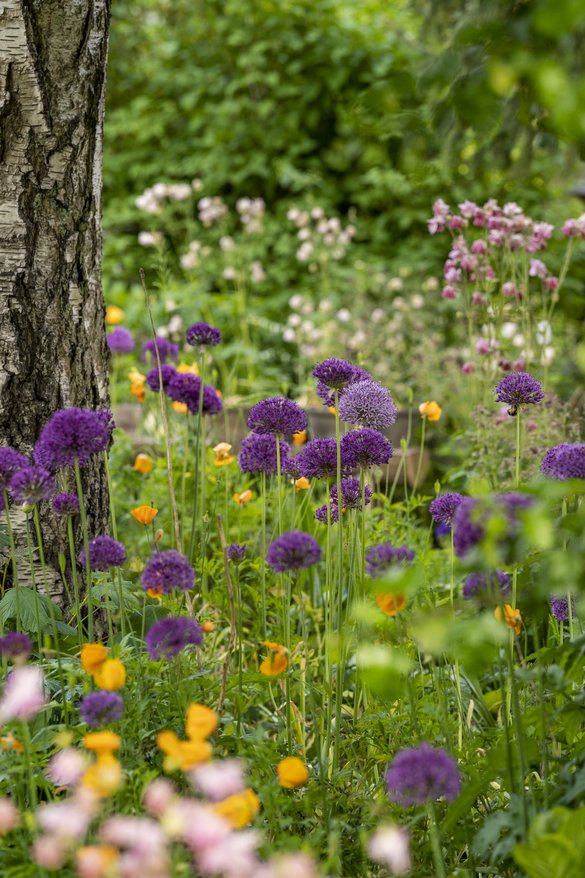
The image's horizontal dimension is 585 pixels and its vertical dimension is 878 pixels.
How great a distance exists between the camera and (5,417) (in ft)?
6.94

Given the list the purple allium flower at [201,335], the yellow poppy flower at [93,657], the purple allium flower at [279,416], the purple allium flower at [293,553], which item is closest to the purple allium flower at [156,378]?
the purple allium flower at [201,335]

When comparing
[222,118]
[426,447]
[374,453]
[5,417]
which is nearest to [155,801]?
[374,453]

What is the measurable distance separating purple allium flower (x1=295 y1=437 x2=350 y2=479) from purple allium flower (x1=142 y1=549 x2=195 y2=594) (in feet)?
1.23

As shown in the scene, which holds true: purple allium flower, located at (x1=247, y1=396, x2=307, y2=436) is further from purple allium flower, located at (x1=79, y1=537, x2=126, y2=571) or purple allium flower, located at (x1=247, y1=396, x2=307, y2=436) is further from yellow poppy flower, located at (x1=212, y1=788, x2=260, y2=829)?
yellow poppy flower, located at (x1=212, y1=788, x2=260, y2=829)

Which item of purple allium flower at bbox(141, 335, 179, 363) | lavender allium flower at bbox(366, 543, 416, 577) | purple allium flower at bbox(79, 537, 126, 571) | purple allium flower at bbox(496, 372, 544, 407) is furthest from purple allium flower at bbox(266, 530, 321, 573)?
purple allium flower at bbox(141, 335, 179, 363)

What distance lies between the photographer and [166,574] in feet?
4.74

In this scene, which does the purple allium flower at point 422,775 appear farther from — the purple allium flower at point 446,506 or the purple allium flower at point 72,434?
the purple allium flower at point 72,434

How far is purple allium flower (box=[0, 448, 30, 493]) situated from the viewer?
5.08ft

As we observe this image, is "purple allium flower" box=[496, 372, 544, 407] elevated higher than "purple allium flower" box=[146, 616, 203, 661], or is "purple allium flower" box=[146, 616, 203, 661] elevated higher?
Result: "purple allium flower" box=[496, 372, 544, 407]

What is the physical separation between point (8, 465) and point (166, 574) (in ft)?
1.09

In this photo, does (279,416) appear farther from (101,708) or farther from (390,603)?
(101,708)

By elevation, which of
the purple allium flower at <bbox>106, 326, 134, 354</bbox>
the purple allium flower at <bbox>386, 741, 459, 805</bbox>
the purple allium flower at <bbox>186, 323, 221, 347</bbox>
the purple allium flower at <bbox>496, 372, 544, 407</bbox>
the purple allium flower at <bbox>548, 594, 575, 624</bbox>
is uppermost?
the purple allium flower at <bbox>186, 323, 221, 347</bbox>

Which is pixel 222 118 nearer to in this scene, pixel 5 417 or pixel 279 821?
pixel 5 417

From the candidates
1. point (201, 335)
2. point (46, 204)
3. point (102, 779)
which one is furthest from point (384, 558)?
point (46, 204)
